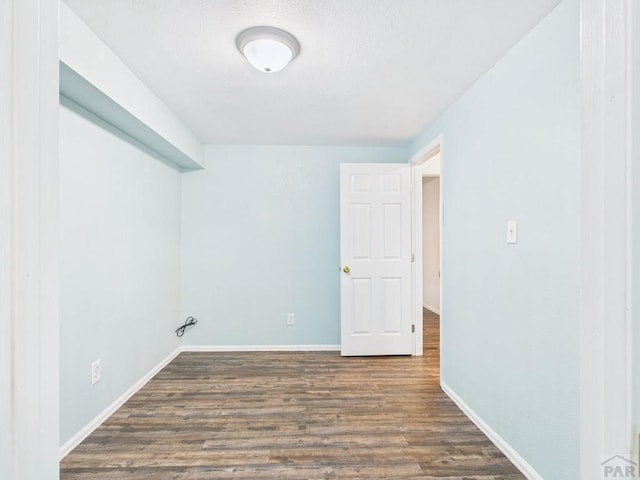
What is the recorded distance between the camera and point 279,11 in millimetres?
1471

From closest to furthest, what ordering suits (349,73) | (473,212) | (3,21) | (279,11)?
(3,21) < (279,11) < (349,73) < (473,212)

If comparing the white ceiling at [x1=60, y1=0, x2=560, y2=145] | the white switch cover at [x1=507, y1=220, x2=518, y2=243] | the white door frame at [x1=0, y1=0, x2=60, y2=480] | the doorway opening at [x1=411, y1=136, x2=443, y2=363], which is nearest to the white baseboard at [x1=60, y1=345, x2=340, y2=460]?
the doorway opening at [x1=411, y1=136, x2=443, y2=363]

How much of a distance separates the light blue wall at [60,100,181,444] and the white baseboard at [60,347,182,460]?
34mm

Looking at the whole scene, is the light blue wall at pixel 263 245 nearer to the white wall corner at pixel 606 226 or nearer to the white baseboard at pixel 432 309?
the white baseboard at pixel 432 309

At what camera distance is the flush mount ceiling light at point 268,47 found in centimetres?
160

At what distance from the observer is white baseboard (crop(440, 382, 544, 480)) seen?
1.63 m

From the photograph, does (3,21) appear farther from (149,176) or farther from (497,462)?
(149,176)

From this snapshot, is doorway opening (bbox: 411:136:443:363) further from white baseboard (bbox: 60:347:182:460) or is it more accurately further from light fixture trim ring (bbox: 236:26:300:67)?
white baseboard (bbox: 60:347:182:460)

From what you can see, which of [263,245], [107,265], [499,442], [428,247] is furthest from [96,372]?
[428,247]

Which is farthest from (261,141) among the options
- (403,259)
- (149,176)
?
(403,259)

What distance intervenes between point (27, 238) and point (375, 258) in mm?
3095

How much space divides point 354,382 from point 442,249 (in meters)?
1.31

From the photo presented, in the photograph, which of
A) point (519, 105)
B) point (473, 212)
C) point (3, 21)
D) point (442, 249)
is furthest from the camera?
point (442, 249)

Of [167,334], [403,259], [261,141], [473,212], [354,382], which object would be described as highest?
[261,141]
